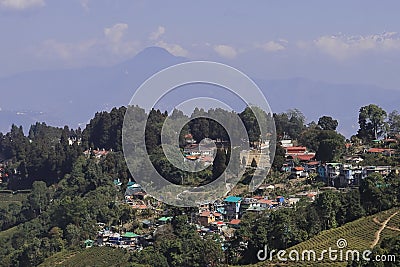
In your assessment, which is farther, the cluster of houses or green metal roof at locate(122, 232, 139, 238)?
the cluster of houses

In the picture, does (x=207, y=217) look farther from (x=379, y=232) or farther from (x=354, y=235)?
(x=379, y=232)

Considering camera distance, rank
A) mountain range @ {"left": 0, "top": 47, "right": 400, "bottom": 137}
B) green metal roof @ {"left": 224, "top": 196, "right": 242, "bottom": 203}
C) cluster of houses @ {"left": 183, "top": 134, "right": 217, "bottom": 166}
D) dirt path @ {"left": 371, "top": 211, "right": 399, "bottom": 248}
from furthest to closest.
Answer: mountain range @ {"left": 0, "top": 47, "right": 400, "bottom": 137}, cluster of houses @ {"left": 183, "top": 134, "right": 217, "bottom": 166}, green metal roof @ {"left": 224, "top": 196, "right": 242, "bottom": 203}, dirt path @ {"left": 371, "top": 211, "right": 399, "bottom": 248}

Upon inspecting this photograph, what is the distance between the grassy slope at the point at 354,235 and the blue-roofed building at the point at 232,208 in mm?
3197

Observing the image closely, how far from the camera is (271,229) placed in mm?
11578

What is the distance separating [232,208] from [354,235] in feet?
13.3

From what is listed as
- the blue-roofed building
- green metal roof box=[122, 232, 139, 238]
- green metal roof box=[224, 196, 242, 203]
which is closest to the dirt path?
the blue-roofed building

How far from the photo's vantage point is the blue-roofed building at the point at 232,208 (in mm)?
14633

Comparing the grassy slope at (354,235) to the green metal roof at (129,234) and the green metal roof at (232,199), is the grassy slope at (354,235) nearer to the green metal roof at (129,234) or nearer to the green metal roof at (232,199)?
the green metal roof at (232,199)

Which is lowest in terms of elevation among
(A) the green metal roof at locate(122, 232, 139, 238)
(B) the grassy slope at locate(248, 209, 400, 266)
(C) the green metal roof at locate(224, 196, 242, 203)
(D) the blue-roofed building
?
(A) the green metal roof at locate(122, 232, 139, 238)

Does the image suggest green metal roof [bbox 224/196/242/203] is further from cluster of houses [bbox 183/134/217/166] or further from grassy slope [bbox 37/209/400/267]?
grassy slope [bbox 37/209/400/267]

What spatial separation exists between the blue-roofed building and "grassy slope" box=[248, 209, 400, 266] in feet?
10.5

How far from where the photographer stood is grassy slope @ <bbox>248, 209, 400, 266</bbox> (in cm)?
1077

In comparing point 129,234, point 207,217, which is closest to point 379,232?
point 207,217

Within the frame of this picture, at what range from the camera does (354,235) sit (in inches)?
440
